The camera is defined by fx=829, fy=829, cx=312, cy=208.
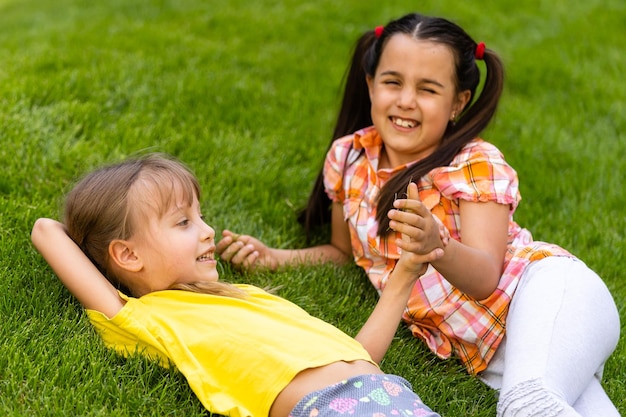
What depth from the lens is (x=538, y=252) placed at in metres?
2.86

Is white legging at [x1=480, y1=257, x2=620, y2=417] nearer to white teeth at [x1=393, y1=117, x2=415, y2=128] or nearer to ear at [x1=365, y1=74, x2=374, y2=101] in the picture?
white teeth at [x1=393, y1=117, x2=415, y2=128]

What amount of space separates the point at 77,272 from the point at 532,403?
138 cm

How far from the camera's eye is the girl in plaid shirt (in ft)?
8.23

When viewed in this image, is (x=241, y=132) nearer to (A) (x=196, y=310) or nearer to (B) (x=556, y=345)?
(A) (x=196, y=310)

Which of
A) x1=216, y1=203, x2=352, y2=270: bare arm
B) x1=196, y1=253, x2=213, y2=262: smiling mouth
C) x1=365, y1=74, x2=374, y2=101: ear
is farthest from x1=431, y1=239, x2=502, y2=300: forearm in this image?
x1=365, y1=74, x2=374, y2=101: ear

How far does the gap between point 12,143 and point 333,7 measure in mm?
2946

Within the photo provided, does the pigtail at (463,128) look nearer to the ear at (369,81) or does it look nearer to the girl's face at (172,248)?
the ear at (369,81)

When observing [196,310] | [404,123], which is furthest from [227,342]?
[404,123]

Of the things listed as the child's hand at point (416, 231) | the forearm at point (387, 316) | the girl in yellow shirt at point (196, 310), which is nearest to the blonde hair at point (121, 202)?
the girl in yellow shirt at point (196, 310)

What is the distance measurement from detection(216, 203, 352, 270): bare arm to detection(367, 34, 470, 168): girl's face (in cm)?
46

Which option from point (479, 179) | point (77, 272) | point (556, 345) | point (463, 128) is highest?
point (463, 128)

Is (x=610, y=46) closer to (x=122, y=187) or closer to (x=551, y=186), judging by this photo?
(x=551, y=186)

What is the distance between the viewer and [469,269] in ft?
8.54

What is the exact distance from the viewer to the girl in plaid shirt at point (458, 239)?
98.7 inches
